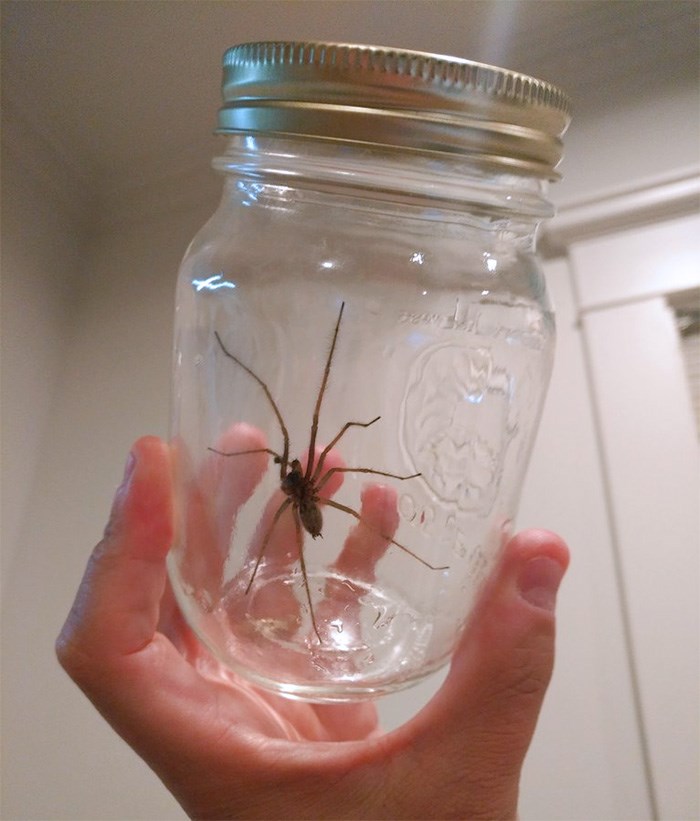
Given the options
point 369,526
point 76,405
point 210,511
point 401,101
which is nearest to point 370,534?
point 369,526

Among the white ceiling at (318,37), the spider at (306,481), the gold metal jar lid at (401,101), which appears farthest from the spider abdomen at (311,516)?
the white ceiling at (318,37)

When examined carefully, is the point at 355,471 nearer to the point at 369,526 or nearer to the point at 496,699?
the point at 369,526

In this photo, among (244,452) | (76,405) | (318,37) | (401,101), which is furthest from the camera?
(76,405)

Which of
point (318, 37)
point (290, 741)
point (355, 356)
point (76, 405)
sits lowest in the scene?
point (290, 741)

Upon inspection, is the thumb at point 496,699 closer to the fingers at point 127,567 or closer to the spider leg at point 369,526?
the spider leg at point 369,526

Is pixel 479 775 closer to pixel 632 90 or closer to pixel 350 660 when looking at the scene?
pixel 350 660

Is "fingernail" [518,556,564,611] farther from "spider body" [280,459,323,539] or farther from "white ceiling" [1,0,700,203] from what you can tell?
"white ceiling" [1,0,700,203]
